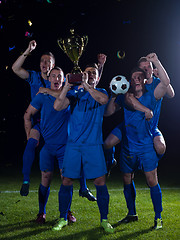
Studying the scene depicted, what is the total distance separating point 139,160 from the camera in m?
3.39

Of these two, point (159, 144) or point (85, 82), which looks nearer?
point (85, 82)

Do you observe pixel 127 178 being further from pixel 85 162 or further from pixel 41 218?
pixel 41 218

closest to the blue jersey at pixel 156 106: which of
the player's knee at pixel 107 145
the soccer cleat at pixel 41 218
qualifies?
the player's knee at pixel 107 145

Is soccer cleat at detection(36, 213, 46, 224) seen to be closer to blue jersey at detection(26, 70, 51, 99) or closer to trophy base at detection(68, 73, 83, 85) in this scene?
blue jersey at detection(26, 70, 51, 99)

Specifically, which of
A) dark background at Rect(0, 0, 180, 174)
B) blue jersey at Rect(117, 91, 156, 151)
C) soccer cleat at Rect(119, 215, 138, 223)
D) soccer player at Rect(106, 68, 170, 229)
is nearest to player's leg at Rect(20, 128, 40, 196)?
soccer player at Rect(106, 68, 170, 229)

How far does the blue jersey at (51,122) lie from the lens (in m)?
3.48

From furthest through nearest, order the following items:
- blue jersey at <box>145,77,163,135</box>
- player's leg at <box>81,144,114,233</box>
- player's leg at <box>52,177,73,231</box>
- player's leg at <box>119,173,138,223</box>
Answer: player's leg at <box>119,173,138,223</box> < blue jersey at <box>145,77,163,135</box> < player's leg at <box>52,177,73,231</box> < player's leg at <box>81,144,114,233</box>

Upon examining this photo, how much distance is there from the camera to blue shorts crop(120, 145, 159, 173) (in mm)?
3332

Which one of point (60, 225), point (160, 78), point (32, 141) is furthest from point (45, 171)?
point (160, 78)

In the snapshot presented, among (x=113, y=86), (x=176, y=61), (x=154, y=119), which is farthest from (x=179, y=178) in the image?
(x=113, y=86)

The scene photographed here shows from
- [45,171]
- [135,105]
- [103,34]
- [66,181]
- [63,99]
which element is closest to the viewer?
[63,99]

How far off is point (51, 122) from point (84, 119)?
45 cm

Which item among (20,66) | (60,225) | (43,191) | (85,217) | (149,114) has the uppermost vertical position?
(20,66)

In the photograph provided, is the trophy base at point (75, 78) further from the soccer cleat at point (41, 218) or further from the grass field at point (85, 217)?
the soccer cleat at point (41, 218)
